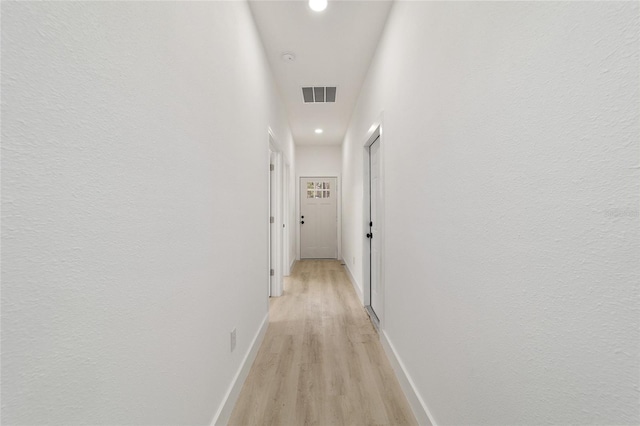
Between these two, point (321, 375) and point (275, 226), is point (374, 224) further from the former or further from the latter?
point (321, 375)

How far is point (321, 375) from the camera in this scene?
2.05 metres

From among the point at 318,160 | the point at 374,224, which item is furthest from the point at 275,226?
the point at 318,160

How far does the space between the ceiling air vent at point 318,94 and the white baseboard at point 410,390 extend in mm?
2860

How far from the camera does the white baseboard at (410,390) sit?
4.86 feet

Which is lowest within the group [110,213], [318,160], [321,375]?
[321,375]

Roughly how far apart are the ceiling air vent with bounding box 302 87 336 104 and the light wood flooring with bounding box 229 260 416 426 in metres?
2.67

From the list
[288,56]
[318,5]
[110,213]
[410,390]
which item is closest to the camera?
[110,213]

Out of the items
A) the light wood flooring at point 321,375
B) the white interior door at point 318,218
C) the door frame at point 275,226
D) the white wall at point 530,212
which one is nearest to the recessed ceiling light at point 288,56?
the door frame at point 275,226

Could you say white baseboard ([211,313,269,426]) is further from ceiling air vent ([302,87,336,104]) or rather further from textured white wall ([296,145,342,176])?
textured white wall ([296,145,342,176])

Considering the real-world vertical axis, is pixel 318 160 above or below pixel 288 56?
below

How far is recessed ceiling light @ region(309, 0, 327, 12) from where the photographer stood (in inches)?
79.7

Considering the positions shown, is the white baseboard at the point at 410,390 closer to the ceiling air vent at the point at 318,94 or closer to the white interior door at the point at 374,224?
the white interior door at the point at 374,224

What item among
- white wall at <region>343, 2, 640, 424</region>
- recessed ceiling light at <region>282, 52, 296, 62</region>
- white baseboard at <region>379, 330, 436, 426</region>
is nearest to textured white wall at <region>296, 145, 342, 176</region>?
recessed ceiling light at <region>282, 52, 296, 62</region>

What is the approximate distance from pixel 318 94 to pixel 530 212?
3329 millimetres
